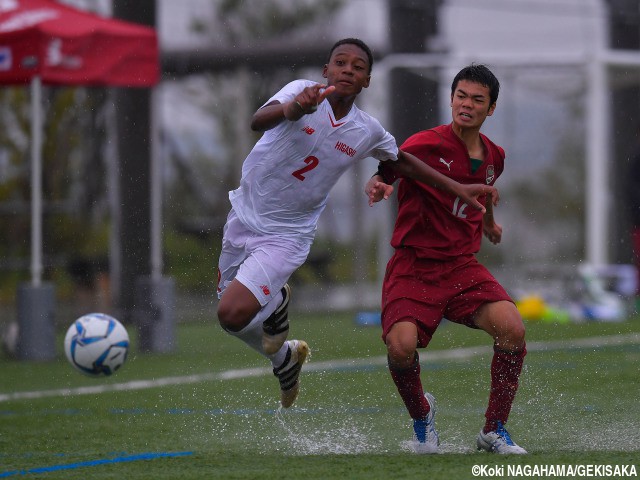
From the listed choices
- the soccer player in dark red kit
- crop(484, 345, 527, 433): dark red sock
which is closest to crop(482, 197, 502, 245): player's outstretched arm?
the soccer player in dark red kit

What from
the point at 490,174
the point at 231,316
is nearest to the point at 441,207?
the point at 490,174

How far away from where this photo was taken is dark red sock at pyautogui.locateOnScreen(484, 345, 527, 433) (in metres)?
5.38

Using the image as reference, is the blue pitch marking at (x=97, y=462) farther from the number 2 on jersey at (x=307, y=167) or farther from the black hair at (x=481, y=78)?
the black hair at (x=481, y=78)

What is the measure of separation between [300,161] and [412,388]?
111cm

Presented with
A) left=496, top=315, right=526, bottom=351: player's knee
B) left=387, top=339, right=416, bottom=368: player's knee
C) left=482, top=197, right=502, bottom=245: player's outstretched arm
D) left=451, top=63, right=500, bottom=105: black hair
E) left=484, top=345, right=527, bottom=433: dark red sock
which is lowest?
left=484, top=345, right=527, bottom=433: dark red sock

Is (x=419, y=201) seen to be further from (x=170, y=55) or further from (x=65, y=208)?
(x=170, y=55)

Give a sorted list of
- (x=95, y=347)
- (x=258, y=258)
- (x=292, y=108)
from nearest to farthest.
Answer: (x=292, y=108)
(x=258, y=258)
(x=95, y=347)

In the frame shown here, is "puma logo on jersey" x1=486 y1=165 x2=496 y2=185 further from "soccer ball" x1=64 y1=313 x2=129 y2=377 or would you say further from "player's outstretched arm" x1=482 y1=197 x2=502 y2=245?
"soccer ball" x1=64 y1=313 x2=129 y2=377

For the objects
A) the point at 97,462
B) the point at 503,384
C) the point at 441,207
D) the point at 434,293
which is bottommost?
the point at 97,462

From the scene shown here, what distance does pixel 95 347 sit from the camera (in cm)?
681

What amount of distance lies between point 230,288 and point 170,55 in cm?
1093

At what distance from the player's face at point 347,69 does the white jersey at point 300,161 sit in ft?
0.35

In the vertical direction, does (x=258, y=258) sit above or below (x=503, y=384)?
above

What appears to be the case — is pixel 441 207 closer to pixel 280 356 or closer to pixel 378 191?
pixel 378 191
